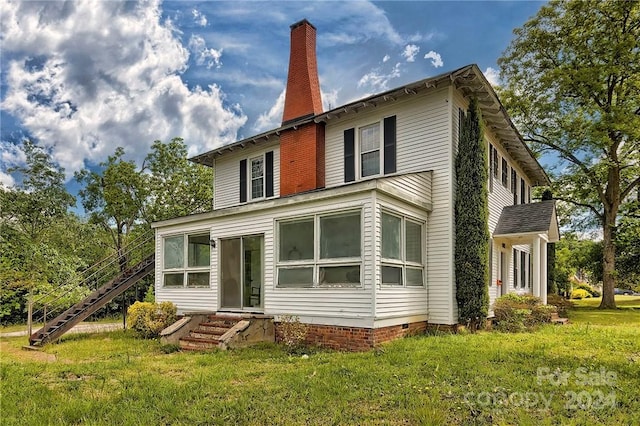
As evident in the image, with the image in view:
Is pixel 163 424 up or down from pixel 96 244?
down

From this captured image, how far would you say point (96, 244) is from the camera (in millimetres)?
25266

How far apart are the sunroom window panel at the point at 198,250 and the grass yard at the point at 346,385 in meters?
3.71

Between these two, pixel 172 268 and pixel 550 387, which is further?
pixel 172 268

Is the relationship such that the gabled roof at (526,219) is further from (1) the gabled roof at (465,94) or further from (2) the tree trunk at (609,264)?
(2) the tree trunk at (609,264)

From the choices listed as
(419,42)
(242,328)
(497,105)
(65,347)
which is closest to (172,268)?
(65,347)

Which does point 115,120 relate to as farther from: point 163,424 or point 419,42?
point 163,424

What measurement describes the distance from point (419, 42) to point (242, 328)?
1217 cm

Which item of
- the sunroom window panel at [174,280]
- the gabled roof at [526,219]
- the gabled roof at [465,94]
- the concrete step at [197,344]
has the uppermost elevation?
the gabled roof at [465,94]

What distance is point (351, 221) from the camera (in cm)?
941

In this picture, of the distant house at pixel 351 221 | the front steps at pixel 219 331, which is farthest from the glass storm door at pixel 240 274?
the front steps at pixel 219 331

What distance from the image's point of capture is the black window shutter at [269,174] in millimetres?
14789

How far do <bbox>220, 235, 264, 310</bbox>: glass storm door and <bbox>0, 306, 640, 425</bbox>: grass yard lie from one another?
2.90 meters

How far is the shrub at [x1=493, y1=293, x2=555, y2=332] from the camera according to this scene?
11.8 meters

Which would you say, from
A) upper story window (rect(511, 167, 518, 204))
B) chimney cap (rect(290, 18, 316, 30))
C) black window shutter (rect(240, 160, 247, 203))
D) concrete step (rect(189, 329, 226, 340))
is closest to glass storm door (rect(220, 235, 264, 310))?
concrete step (rect(189, 329, 226, 340))
